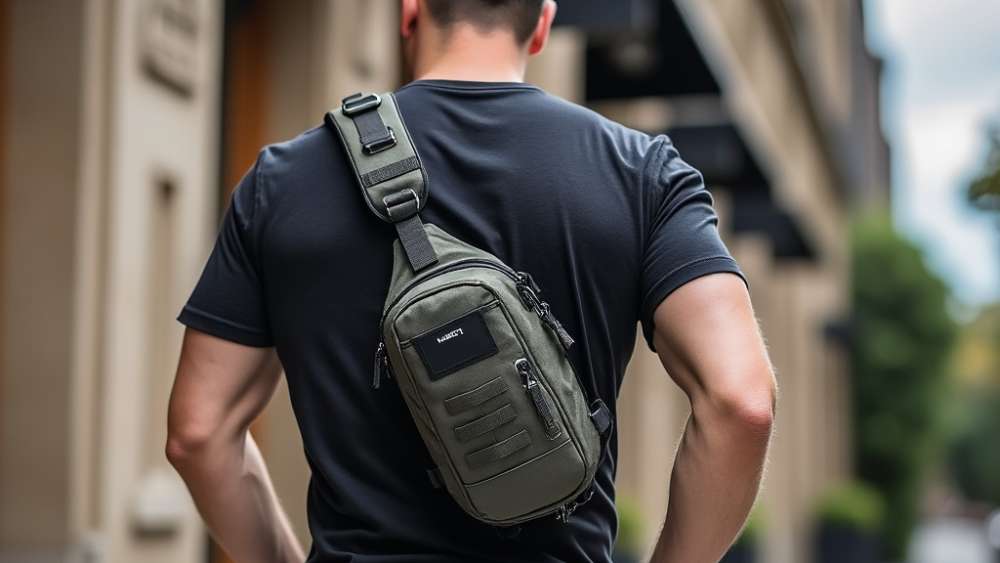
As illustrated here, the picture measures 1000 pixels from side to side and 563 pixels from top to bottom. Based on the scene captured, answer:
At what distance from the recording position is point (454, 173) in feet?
7.93

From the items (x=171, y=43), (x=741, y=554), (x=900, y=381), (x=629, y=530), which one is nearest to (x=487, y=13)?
(x=171, y=43)

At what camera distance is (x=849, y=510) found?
2617cm

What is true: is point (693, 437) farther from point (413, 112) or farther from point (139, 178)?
point (139, 178)

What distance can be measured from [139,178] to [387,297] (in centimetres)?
Answer: 336

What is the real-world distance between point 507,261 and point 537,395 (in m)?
0.24

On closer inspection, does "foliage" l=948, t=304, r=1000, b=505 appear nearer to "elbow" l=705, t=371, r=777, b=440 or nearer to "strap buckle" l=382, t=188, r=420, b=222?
"elbow" l=705, t=371, r=777, b=440

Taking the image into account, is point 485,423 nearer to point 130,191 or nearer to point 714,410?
point 714,410

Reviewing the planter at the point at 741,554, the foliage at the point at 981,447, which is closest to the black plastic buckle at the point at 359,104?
the planter at the point at 741,554

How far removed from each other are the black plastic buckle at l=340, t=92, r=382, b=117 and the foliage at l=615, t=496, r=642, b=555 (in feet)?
29.1

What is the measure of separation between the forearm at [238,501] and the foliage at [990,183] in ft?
5.06

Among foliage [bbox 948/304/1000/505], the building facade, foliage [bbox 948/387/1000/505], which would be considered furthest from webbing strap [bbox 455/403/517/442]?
foliage [bbox 948/387/1000/505]

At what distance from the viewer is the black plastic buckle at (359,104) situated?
2.46 metres

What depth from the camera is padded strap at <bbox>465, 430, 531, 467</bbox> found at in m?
2.28

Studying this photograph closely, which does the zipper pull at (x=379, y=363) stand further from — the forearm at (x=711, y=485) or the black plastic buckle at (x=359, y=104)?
the forearm at (x=711, y=485)
